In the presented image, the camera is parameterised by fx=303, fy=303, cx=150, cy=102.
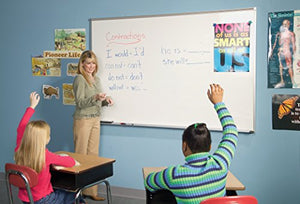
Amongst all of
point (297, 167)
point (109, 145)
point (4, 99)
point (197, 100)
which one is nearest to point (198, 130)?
point (197, 100)

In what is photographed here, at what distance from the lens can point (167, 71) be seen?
3248 mm

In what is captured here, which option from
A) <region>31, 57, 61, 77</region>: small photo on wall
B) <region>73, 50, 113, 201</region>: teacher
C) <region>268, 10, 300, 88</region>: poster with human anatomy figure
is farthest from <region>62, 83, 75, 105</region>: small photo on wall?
<region>268, 10, 300, 88</region>: poster with human anatomy figure

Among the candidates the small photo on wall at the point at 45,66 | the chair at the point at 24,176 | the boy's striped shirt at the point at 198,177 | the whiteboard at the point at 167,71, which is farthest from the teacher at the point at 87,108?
the boy's striped shirt at the point at 198,177

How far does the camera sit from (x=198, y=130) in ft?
5.27

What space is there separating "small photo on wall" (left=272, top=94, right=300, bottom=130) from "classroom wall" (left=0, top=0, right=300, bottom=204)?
0.05 metres

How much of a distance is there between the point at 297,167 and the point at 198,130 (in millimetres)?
1801

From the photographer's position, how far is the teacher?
3.23 m

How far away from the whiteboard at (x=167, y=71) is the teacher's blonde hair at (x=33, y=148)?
4.79 feet

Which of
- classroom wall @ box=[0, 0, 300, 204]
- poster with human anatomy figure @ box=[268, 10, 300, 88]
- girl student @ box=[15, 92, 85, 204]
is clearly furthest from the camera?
classroom wall @ box=[0, 0, 300, 204]

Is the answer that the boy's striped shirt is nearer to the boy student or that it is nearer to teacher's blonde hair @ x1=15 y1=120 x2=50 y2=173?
the boy student

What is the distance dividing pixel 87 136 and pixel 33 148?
1264 millimetres

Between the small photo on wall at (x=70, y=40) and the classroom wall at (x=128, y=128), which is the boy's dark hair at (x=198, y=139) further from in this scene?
the small photo on wall at (x=70, y=40)

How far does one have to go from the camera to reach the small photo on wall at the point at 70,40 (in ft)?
11.8

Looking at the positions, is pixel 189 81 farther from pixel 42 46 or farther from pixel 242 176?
pixel 42 46
